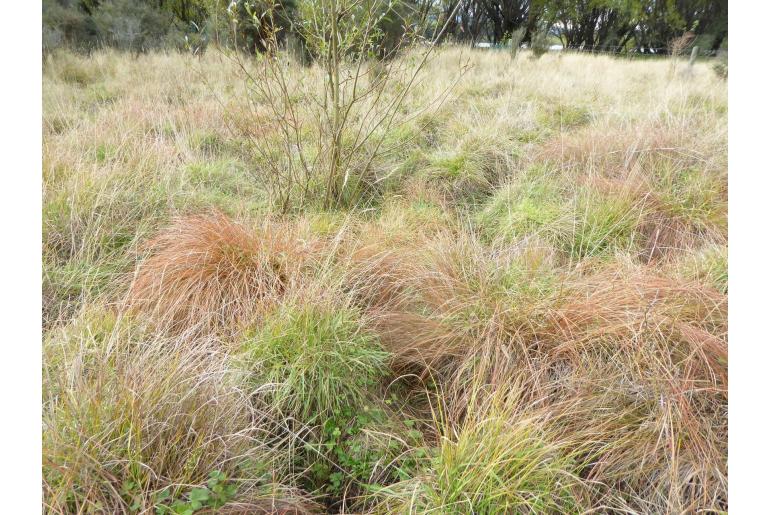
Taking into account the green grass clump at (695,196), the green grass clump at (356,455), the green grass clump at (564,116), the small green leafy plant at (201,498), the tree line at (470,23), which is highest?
the tree line at (470,23)

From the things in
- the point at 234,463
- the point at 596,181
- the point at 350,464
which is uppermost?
the point at 596,181

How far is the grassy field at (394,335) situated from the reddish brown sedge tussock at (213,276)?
0.01 m

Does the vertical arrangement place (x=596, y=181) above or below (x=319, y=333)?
above

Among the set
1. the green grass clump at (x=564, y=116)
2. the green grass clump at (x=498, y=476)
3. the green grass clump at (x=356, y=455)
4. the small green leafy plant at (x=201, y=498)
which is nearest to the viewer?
the small green leafy plant at (x=201, y=498)

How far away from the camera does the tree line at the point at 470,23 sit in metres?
7.49

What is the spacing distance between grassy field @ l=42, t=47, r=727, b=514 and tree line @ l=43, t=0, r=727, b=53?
161cm

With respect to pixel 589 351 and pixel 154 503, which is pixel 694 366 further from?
pixel 154 503

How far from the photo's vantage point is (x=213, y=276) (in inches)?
88.7

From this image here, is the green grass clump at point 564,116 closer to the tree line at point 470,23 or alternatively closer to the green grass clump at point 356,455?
the tree line at point 470,23

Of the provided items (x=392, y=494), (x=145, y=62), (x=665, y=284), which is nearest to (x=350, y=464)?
(x=392, y=494)

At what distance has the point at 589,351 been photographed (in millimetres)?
1855

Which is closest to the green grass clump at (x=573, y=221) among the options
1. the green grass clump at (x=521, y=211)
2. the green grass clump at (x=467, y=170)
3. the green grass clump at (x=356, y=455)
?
the green grass clump at (x=521, y=211)

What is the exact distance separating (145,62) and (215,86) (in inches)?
83.3

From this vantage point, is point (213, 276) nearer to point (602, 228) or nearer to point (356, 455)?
point (356, 455)
